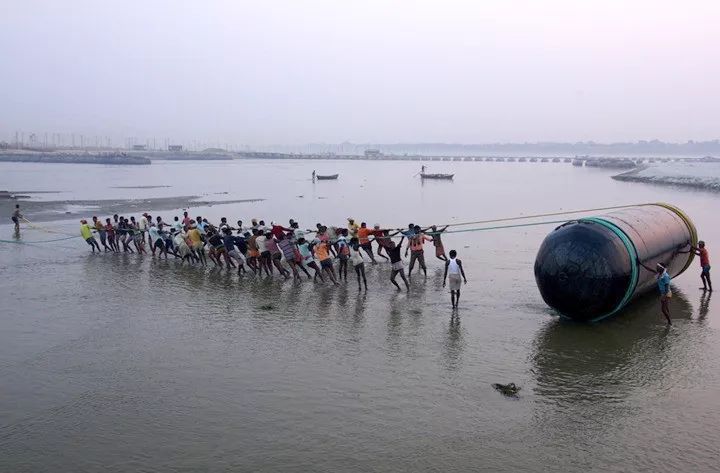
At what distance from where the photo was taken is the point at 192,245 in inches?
744

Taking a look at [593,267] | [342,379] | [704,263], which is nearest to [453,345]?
[342,379]

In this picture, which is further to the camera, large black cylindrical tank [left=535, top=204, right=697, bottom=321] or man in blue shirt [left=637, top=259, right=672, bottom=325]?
man in blue shirt [left=637, top=259, right=672, bottom=325]

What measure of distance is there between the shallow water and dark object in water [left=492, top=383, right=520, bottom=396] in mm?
148

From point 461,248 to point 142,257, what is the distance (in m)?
10.9

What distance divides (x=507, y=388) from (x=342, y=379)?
7.97 feet

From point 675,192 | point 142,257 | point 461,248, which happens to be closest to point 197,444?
point 142,257

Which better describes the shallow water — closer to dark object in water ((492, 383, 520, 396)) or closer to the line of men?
dark object in water ((492, 383, 520, 396))

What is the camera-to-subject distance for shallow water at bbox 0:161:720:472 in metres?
7.37

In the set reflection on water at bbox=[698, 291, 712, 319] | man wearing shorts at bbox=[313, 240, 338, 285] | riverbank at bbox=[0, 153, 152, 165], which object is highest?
riverbank at bbox=[0, 153, 152, 165]

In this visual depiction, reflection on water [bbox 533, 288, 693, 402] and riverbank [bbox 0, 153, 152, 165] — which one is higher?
riverbank [bbox 0, 153, 152, 165]

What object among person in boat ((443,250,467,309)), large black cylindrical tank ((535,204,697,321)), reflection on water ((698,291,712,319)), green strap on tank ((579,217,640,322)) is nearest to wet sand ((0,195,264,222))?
person in boat ((443,250,467,309))

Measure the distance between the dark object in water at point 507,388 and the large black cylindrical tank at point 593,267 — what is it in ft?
11.7

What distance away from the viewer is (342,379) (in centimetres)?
950

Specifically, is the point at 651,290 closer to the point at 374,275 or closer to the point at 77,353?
the point at 374,275
